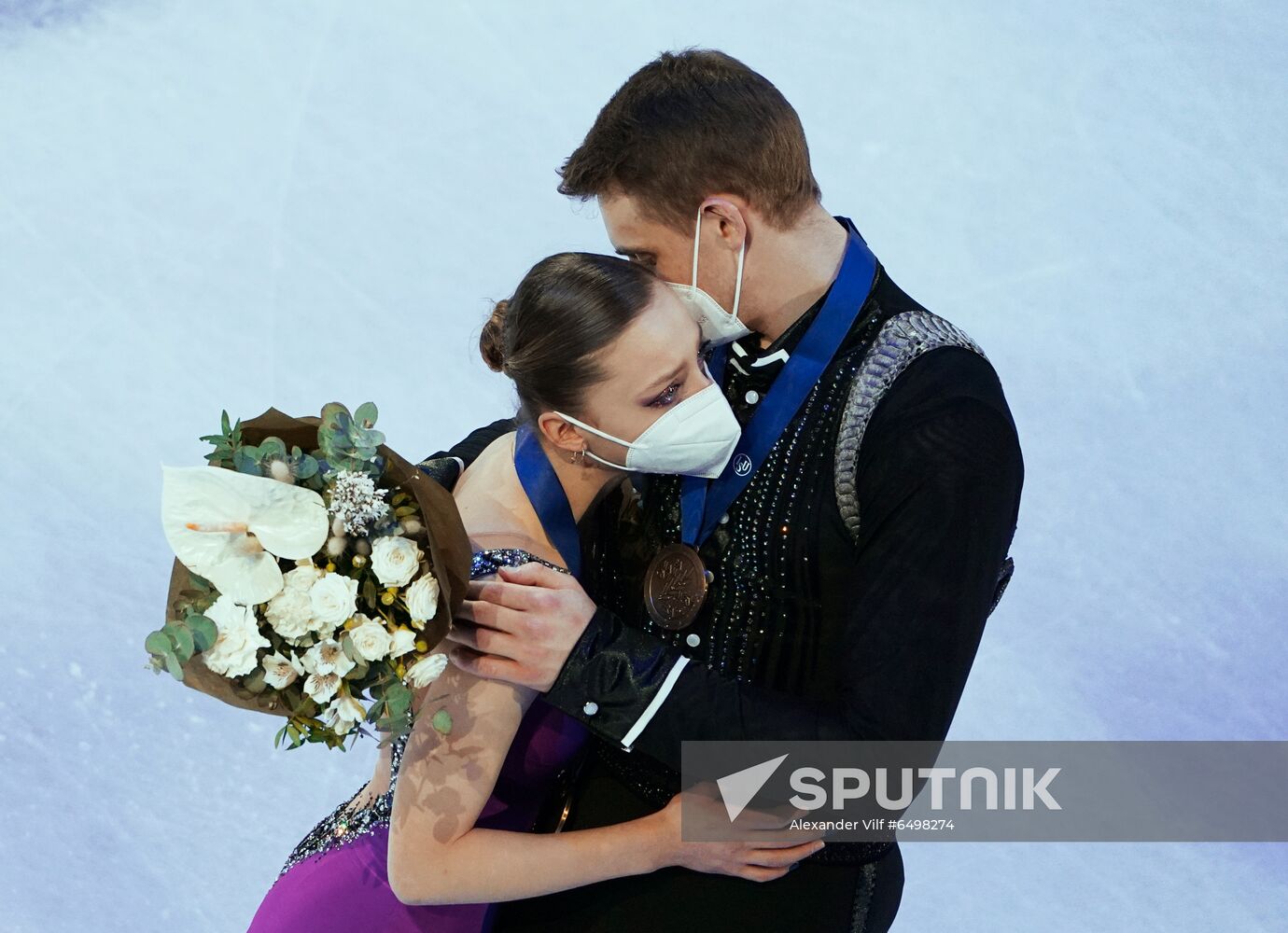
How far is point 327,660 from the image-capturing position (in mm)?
1748

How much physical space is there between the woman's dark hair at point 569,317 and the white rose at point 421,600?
0.46 m

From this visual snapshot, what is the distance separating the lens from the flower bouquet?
1717 millimetres

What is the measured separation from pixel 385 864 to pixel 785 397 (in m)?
0.97

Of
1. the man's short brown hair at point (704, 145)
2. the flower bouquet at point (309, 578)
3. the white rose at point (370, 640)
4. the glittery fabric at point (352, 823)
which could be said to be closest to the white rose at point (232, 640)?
the flower bouquet at point (309, 578)

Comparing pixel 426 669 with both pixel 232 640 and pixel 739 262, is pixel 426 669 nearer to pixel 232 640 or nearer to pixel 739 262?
pixel 232 640

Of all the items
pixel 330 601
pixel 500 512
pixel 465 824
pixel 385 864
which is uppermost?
pixel 500 512

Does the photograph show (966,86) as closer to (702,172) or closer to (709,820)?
(702,172)

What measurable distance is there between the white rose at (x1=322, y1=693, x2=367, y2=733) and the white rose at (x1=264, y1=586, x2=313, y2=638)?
10cm

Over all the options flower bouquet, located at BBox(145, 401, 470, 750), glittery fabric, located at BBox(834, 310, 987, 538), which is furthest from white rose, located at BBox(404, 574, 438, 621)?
glittery fabric, located at BBox(834, 310, 987, 538)

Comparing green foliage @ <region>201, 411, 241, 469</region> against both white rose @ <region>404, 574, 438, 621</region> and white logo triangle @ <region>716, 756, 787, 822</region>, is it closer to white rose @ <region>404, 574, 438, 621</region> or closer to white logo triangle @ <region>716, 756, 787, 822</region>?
white rose @ <region>404, 574, 438, 621</region>

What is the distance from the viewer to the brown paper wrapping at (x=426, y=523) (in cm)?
183

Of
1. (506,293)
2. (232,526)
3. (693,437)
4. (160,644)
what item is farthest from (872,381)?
(506,293)

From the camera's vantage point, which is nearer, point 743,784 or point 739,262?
point 743,784

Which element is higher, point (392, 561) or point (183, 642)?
point (392, 561)
